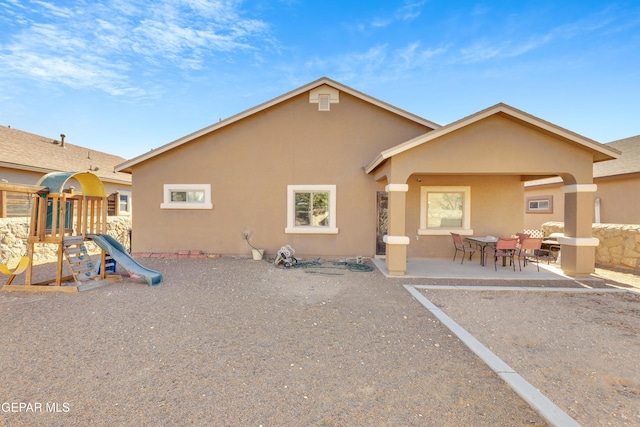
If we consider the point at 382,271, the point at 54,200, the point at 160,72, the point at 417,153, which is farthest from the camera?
the point at 160,72

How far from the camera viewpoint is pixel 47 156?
45.1 ft

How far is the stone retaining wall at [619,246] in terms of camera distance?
29.0 ft

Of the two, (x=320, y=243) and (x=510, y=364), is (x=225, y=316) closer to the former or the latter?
(x=510, y=364)

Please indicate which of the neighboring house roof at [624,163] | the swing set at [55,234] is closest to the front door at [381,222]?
the swing set at [55,234]

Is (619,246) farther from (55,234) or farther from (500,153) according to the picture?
(55,234)

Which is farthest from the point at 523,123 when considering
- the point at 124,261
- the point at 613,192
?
the point at 124,261

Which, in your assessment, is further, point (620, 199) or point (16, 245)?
point (620, 199)

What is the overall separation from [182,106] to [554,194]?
19602mm

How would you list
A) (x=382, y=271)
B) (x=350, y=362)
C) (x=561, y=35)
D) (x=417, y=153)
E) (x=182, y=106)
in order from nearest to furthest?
(x=350, y=362) → (x=417, y=153) → (x=382, y=271) → (x=561, y=35) → (x=182, y=106)

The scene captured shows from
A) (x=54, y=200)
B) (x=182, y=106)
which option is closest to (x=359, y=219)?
(x=54, y=200)

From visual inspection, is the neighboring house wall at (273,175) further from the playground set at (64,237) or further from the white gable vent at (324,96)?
the playground set at (64,237)

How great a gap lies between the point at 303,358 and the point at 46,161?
624 inches

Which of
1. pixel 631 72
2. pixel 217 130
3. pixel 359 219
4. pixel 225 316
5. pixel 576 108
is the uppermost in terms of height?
pixel 631 72

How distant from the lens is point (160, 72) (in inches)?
507
